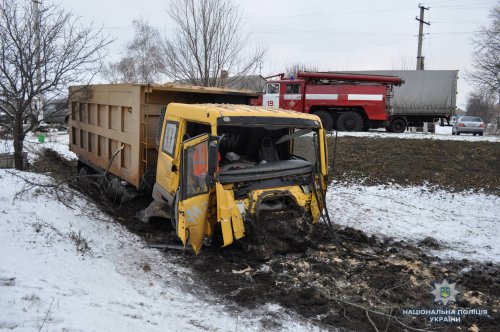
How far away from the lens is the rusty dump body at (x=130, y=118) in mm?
7090

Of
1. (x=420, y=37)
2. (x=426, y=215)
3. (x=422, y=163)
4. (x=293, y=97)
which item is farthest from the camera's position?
(x=420, y=37)

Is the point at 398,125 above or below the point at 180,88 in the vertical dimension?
below

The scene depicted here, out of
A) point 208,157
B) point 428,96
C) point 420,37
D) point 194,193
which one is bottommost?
point 194,193

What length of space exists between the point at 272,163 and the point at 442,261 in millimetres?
2763

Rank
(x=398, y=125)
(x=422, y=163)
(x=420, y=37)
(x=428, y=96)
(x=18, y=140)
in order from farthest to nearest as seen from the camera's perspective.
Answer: (x=420, y=37)
(x=428, y=96)
(x=398, y=125)
(x=422, y=163)
(x=18, y=140)

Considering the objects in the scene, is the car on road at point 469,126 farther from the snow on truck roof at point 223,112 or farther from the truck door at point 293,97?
the snow on truck roof at point 223,112

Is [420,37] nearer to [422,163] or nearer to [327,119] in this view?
[327,119]

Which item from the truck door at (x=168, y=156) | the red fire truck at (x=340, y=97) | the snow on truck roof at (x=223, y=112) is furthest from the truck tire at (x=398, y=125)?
the truck door at (x=168, y=156)

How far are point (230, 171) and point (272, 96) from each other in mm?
13811

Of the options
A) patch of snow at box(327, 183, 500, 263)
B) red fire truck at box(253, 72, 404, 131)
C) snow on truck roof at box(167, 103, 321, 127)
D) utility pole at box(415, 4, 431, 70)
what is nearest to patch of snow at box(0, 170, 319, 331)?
snow on truck roof at box(167, 103, 321, 127)

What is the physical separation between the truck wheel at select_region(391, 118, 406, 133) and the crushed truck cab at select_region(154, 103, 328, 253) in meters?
15.4

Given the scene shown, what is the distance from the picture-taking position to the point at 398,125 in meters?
20.7

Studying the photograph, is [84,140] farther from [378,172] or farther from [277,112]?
[378,172]

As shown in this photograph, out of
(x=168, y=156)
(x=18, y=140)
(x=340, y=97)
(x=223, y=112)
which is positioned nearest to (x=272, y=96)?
(x=340, y=97)
